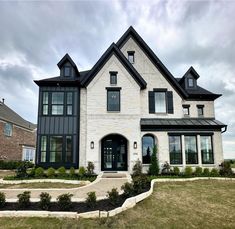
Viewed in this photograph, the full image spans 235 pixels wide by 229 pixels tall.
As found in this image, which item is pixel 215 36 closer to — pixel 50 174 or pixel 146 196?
pixel 146 196

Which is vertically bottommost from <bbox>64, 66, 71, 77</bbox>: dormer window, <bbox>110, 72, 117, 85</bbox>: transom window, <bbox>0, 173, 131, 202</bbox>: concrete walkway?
<bbox>0, 173, 131, 202</bbox>: concrete walkway

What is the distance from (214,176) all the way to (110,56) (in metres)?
12.6

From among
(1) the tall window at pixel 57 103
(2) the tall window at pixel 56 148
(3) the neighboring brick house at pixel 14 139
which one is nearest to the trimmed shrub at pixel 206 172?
(2) the tall window at pixel 56 148

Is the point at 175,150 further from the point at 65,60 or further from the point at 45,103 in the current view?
the point at 65,60

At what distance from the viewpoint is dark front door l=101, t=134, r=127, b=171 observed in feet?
55.0

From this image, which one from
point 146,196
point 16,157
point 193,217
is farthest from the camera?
point 16,157

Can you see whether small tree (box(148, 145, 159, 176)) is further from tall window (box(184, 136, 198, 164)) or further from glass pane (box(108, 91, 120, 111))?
glass pane (box(108, 91, 120, 111))

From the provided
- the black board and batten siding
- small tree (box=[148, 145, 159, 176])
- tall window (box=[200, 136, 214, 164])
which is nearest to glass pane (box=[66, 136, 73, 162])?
the black board and batten siding

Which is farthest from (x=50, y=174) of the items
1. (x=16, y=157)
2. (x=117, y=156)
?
(x=16, y=157)

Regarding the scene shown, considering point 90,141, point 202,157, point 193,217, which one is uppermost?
point 90,141

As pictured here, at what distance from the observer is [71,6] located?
1448 cm

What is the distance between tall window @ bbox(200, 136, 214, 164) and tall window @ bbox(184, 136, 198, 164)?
626mm

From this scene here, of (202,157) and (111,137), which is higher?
(111,137)

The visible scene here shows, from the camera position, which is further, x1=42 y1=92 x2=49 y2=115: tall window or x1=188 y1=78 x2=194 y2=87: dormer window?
x1=188 y1=78 x2=194 y2=87: dormer window
